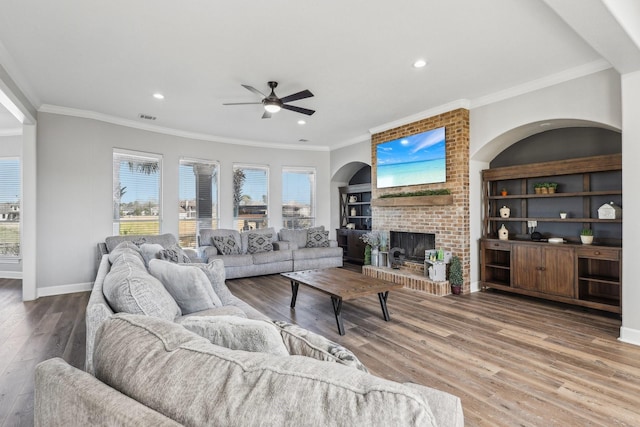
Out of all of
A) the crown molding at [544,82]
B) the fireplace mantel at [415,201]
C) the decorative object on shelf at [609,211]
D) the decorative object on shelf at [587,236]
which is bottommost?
the decorative object on shelf at [587,236]

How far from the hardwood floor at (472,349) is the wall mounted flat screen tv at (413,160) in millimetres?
1961

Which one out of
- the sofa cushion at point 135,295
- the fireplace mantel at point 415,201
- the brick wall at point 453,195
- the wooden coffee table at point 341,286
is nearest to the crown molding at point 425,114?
the brick wall at point 453,195

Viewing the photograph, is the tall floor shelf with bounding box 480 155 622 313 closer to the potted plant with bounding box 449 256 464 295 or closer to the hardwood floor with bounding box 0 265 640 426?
the hardwood floor with bounding box 0 265 640 426

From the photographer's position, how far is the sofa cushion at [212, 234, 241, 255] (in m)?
6.02

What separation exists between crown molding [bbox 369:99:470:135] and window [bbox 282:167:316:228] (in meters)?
2.23

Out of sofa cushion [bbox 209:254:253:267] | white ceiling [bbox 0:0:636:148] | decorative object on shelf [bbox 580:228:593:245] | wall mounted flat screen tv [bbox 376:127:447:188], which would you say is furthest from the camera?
sofa cushion [bbox 209:254:253:267]

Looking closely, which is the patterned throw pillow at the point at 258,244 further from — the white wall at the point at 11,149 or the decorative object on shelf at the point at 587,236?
the decorative object on shelf at the point at 587,236

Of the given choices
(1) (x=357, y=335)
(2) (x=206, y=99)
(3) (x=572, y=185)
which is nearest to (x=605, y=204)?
(3) (x=572, y=185)

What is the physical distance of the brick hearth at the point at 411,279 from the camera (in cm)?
475

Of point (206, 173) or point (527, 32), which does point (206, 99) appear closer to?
point (206, 173)

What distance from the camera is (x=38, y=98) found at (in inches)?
175

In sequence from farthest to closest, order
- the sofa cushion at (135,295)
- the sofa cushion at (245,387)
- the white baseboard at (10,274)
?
the white baseboard at (10,274) < the sofa cushion at (135,295) < the sofa cushion at (245,387)

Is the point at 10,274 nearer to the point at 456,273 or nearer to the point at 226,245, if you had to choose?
the point at 226,245

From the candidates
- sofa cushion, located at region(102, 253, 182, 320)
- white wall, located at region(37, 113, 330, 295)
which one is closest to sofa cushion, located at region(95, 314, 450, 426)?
sofa cushion, located at region(102, 253, 182, 320)
